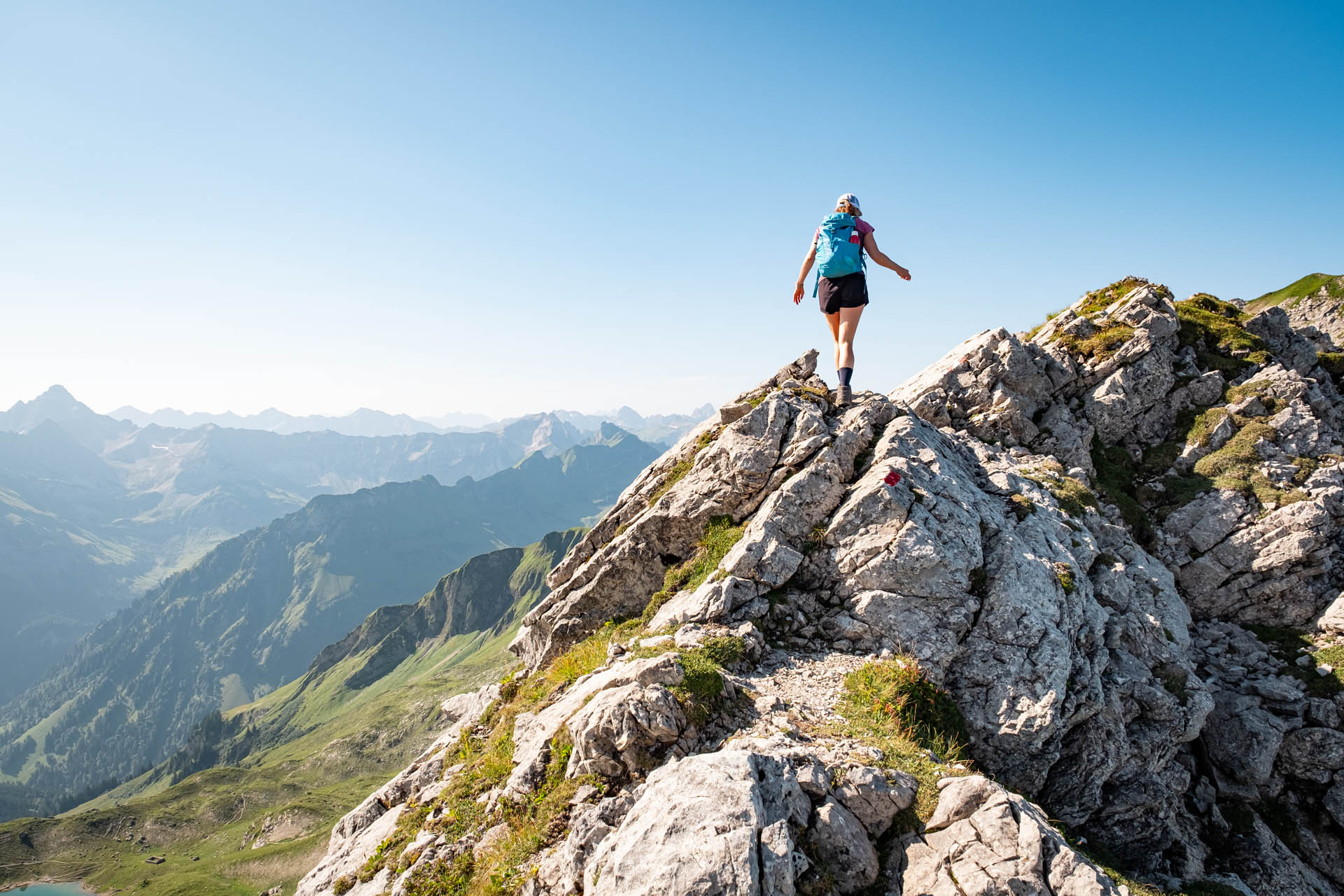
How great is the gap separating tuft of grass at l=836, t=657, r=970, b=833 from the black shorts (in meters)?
11.1

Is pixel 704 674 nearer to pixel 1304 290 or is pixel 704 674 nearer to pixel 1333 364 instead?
pixel 1333 364

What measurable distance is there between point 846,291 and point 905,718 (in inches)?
506

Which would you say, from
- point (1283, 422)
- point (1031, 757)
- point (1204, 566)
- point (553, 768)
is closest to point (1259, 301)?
point (1283, 422)

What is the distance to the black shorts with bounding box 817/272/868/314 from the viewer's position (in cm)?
1934

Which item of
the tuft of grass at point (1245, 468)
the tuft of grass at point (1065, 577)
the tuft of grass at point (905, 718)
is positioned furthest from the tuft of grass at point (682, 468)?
the tuft of grass at point (1245, 468)

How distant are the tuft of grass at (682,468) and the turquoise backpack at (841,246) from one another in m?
8.72

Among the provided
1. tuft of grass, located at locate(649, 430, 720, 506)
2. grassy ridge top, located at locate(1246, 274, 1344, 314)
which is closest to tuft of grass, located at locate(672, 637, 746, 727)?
tuft of grass, located at locate(649, 430, 720, 506)

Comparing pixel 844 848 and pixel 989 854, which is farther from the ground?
pixel 989 854

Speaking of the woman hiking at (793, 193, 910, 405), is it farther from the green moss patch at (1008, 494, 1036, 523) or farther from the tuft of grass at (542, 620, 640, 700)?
the tuft of grass at (542, 620, 640, 700)

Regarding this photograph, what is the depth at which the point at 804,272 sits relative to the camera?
21.0 meters

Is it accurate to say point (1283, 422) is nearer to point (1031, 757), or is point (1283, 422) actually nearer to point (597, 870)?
point (1031, 757)

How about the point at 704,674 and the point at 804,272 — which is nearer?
the point at 704,674

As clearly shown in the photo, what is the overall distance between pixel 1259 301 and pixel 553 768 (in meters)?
130

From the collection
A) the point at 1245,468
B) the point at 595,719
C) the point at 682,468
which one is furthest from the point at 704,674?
the point at 1245,468
